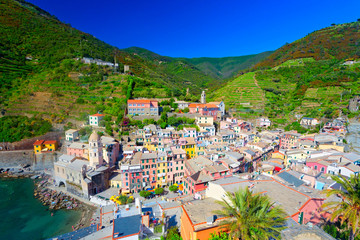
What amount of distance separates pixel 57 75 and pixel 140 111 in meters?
35.5

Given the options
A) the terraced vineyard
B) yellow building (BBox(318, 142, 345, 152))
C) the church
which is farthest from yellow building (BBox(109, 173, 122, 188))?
the terraced vineyard

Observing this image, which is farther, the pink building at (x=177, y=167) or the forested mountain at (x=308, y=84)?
the forested mountain at (x=308, y=84)

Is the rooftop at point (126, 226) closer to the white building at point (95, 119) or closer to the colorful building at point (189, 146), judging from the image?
the colorful building at point (189, 146)

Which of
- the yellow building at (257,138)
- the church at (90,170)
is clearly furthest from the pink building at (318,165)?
the church at (90,170)

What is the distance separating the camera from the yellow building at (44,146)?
3825 centimetres

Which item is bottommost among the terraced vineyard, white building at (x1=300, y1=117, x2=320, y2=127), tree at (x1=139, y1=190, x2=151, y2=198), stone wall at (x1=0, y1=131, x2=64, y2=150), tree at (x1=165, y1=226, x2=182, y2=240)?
tree at (x1=139, y1=190, x2=151, y2=198)

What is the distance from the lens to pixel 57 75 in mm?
59812

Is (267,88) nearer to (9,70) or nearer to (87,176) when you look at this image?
(87,176)

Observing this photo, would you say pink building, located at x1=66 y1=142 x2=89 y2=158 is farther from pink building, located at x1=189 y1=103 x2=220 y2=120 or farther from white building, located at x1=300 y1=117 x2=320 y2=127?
white building, located at x1=300 y1=117 x2=320 y2=127

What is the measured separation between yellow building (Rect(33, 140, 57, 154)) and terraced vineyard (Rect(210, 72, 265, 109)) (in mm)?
49106

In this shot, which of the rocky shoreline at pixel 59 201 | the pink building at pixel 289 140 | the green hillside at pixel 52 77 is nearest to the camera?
the rocky shoreline at pixel 59 201

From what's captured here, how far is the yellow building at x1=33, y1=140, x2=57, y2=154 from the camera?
38.2m

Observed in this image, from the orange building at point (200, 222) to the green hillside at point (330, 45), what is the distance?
89081mm

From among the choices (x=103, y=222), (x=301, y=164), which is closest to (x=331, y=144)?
(x=301, y=164)
